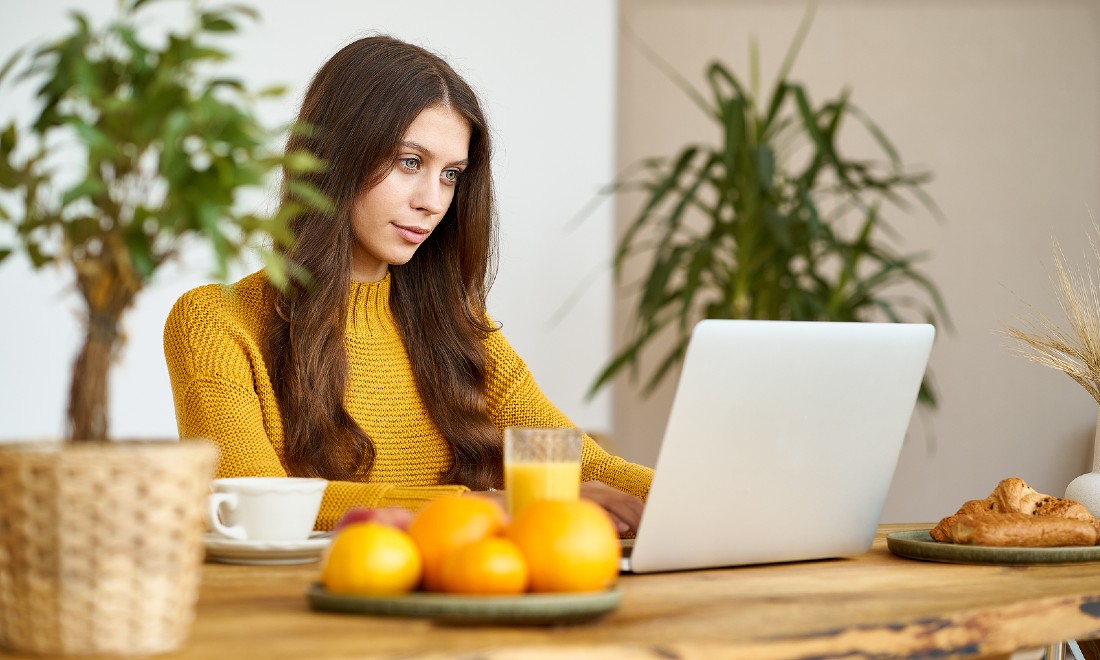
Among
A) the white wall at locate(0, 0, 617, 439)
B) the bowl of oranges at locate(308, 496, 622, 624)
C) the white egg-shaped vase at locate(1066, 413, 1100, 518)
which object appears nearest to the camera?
the bowl of oranges at locate(308, 496, 622, 624)

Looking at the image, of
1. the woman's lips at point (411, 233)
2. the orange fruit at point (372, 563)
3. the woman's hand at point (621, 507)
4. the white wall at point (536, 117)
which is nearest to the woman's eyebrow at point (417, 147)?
the woman's lips at point (411, 233)

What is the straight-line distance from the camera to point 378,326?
201cm

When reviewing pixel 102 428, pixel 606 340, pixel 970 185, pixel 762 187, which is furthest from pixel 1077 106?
pixel 102 428

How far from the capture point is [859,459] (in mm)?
1273

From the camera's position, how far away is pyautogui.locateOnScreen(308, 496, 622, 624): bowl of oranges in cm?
84

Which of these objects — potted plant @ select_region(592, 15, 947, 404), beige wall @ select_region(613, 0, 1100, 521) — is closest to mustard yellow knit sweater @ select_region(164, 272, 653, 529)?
potted plant @ select_region(592, 15, 947, 404)

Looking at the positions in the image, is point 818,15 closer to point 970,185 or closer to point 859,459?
point 970,185

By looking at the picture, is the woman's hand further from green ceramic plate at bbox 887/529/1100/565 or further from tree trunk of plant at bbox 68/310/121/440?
tree trunk of plant at bbox 68/310/121/440

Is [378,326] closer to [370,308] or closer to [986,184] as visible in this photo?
[370,308]

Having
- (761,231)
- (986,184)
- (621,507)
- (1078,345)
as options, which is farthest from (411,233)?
(986,184)

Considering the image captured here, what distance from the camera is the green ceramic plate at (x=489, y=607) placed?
82cm

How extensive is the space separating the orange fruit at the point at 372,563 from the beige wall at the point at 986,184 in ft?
10.7

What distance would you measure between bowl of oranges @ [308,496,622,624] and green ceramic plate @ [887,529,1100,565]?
525 millimetres

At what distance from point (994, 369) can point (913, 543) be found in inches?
111
